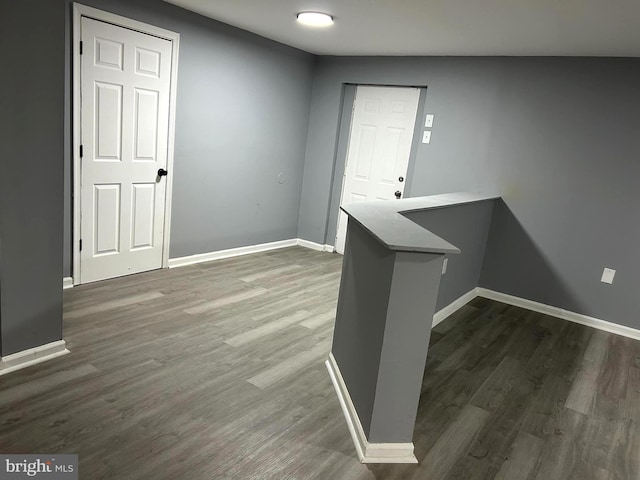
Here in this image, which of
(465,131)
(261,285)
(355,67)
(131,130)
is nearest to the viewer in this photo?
(131,130)

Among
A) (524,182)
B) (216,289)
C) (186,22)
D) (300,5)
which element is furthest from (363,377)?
(186,22)

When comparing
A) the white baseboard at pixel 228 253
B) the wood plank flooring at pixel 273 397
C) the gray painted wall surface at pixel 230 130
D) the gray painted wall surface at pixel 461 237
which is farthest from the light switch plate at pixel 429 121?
the white baseboard at pixel 228 253

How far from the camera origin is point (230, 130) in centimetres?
435

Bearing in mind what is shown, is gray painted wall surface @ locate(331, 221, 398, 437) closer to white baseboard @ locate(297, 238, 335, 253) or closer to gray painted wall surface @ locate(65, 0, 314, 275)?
gray painted wall surface @ locate(65, 0, 314, 275)

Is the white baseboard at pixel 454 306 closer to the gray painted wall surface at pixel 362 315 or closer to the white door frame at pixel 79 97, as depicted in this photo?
the gray painted wall surface at pixel 362 315

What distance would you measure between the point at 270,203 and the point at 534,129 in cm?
275

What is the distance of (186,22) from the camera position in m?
3.71

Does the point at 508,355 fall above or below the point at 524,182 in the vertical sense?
below

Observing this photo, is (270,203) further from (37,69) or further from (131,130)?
(37,69)

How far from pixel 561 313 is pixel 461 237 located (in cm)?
127

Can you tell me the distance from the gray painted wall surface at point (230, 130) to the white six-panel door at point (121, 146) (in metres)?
0.15

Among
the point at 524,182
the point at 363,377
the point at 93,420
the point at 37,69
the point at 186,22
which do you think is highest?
the point at 186,22

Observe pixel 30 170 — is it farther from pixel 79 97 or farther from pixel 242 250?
pixel 242 250

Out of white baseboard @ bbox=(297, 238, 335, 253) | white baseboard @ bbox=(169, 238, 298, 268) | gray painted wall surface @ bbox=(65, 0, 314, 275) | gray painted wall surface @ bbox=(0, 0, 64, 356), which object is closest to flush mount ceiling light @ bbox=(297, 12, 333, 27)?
gray painted wall surface @ bbox=(65, 0, 314, 275)
